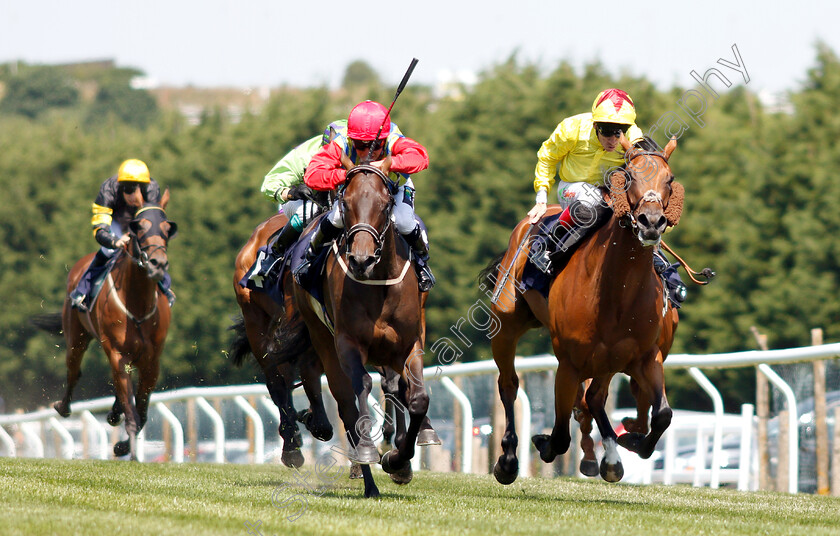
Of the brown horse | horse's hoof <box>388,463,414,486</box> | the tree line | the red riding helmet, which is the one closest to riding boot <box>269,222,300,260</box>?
the brown horse

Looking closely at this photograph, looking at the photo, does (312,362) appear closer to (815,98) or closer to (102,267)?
(102,267)

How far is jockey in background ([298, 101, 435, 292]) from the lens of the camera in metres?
7.25

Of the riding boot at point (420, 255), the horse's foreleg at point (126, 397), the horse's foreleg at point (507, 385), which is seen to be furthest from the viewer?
the horse's foreleg at point (126, 397)

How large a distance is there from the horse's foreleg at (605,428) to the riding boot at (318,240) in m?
1.89

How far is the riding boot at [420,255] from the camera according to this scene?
745 cm

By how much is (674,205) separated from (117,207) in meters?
6.86

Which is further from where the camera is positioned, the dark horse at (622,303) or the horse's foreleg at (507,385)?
the horse's foreleg at (507,385)

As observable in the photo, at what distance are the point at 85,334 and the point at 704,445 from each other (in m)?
6.32

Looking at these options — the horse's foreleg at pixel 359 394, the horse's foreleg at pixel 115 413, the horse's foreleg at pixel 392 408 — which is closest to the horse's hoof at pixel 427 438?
the horse's foreleg at pixel 392 408

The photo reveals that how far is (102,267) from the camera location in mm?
11961

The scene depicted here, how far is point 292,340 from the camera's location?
8.67m

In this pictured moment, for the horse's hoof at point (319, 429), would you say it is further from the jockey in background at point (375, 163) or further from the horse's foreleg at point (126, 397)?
the horse's foreleg at point (126, 397)

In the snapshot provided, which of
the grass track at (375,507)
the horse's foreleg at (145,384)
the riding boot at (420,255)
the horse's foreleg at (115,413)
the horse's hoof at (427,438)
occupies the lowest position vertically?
the grass track at (375,507)

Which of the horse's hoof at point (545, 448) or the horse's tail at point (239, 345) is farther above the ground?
the horse's tail at point (239, 345)
